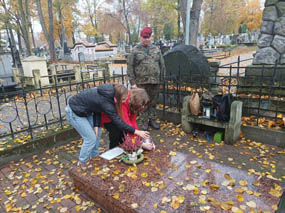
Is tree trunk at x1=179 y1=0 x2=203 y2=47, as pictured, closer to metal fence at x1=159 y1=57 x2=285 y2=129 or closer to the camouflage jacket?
metal fence at x1=159 y1=57 x2=285 y2=129

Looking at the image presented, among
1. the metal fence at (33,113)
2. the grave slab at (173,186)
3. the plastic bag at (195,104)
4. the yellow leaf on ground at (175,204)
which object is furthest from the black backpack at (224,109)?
the yellow leaf on ground at (175,204)

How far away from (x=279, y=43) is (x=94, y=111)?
495 centimetres

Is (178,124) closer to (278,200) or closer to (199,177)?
(199,177)

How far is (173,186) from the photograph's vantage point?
7.21 feet

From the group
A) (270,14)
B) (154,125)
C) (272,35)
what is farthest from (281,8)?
(154,125)

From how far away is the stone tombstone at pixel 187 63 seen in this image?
5.88 m

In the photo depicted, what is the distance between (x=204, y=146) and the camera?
389 cm

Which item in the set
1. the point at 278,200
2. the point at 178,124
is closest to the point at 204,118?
the point at 178,124

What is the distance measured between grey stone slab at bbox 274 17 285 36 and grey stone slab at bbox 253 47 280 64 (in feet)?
1.32

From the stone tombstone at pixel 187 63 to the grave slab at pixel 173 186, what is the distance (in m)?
3.60

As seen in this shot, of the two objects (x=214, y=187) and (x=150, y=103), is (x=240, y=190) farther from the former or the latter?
(x=150, y=103)

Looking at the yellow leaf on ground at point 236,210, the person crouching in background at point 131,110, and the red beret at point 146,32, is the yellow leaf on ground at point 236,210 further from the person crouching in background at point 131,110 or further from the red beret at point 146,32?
the red beret at point 146,32

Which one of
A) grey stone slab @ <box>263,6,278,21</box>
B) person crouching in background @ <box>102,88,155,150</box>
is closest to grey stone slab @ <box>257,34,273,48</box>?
grey stone slab @ <box>263,6,278,21</box>

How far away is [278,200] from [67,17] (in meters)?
40.8
